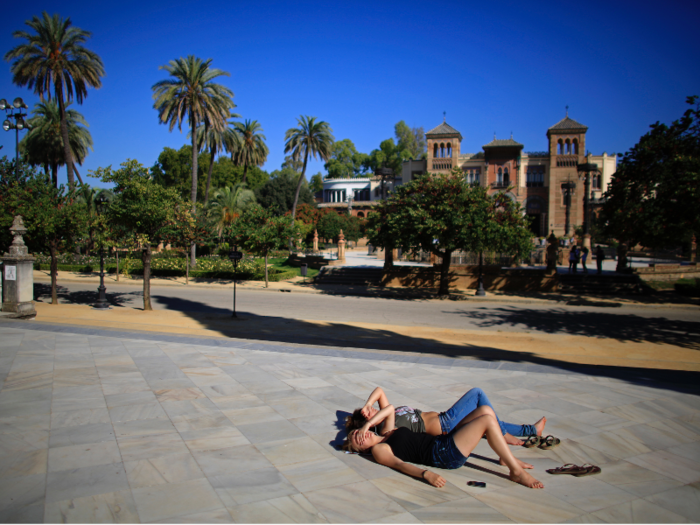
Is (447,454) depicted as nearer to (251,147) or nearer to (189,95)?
(189,95)

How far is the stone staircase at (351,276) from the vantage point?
29.1 metres

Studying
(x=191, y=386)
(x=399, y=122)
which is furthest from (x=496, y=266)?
(x=399, y=122)

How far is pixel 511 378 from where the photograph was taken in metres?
7.26

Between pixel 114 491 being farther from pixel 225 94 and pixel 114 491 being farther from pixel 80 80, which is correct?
pixel 80 80

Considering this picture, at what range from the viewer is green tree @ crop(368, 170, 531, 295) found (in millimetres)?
20672

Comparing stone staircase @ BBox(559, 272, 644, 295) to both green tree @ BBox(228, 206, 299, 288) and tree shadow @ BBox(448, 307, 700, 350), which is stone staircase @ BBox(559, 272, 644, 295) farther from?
green tree @ BBox(228, 206, 299, 288)

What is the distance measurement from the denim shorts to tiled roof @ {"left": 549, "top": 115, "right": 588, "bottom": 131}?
79.1 metres

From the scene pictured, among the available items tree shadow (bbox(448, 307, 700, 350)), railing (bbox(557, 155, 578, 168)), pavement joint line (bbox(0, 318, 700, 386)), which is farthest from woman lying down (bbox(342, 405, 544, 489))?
railing (bbox(557, 155, 578, 168))

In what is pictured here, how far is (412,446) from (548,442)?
1563mm

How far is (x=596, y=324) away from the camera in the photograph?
52.6 feet

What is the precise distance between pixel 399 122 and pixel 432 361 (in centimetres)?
10878

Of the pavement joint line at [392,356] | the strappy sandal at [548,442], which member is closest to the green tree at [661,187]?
the pavement joint line at [392,356]

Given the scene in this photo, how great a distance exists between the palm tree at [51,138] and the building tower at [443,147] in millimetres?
51968

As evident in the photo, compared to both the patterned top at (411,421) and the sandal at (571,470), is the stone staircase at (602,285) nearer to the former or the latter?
the sandal at (571,470)
